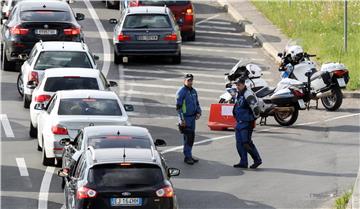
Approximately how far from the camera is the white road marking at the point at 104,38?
122 ft

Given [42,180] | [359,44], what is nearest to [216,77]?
[359,44]

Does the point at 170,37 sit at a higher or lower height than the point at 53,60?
lower

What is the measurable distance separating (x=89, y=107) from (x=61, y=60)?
6293 millimetres

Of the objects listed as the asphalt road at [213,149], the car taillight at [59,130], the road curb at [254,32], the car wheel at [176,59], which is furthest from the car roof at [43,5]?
the car taillight at [59,130]

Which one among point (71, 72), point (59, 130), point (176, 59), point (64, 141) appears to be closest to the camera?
point (64, 141)

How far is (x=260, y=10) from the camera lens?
46688mm

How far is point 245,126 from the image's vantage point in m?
25.1

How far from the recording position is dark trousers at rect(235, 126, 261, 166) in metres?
25.0

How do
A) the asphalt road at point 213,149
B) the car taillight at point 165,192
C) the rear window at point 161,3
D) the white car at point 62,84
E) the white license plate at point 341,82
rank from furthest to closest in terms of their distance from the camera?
1. the rear window at point 161,3
2. the white license plate at point 341,82
3. the white car at point 62,84
4. the asphalt road at point 213,149
5. the car taillight at point 165,192

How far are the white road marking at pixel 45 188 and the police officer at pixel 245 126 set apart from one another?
335 cm

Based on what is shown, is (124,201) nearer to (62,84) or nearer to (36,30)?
(62,84)

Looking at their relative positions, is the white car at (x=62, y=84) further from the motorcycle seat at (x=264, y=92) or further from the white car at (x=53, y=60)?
the motorcycle seat at (x=264, y=92)

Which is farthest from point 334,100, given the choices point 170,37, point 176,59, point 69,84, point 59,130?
point 59,130

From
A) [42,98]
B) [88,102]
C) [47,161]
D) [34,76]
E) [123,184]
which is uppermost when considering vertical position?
[123,184]
